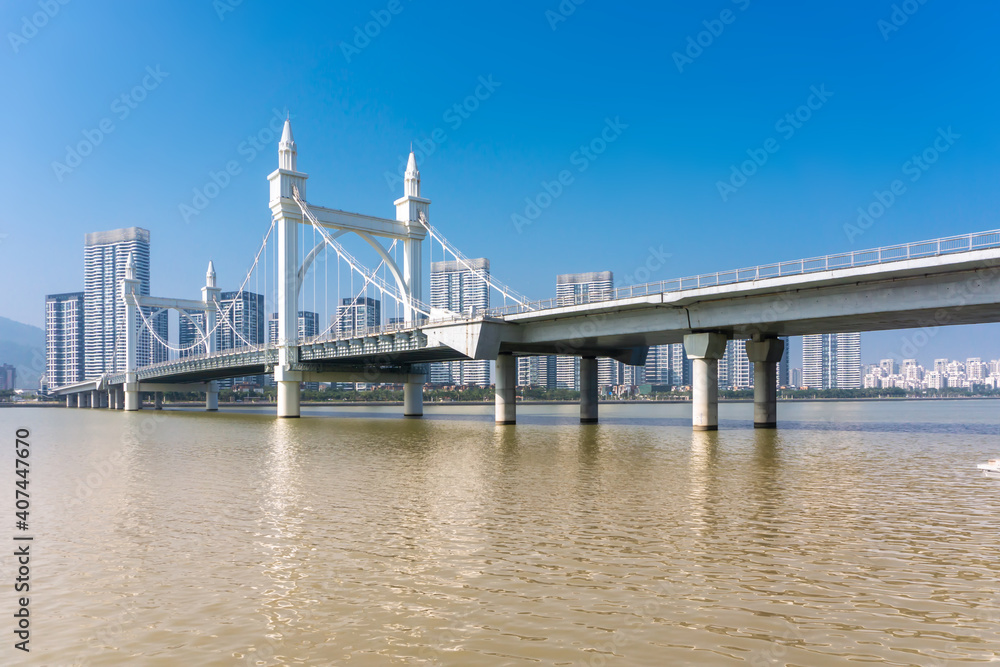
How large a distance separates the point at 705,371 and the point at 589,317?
28.6ft

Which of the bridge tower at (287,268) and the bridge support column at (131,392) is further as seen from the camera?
the bridge support column at (131,392)

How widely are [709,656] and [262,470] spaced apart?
68.1ft

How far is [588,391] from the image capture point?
199ft

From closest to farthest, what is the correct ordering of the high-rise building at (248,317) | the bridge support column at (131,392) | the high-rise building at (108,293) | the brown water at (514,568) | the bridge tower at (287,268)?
the brown water at (514,568) → the bridge tower at (287,268) → the bridge support column at (131,392) → the high-rise building at (248,317) → the high-rise building at (108,293)

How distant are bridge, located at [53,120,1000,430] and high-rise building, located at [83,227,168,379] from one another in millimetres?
88033

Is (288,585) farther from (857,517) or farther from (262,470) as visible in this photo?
(262,470)

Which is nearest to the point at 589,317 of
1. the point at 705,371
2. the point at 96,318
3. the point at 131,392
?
the point at 705,371

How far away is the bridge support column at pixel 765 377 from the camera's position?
48438 millimetres

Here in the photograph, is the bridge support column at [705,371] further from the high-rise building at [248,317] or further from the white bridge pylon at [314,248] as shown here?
the high-rise building at [248,317]

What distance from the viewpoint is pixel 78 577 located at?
1044 centimetres

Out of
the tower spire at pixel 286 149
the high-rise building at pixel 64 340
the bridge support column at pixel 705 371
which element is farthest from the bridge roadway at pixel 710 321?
the high-rise building at pixel 64 340

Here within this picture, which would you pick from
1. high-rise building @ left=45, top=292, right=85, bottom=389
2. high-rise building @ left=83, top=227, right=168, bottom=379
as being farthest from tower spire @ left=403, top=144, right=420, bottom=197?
high-rise building @ left=45, top=292, right=85, bottom=389

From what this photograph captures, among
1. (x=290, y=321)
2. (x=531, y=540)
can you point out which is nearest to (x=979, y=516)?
(x=531, y=540)

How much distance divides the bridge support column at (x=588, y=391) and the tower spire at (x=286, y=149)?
3771 cm
